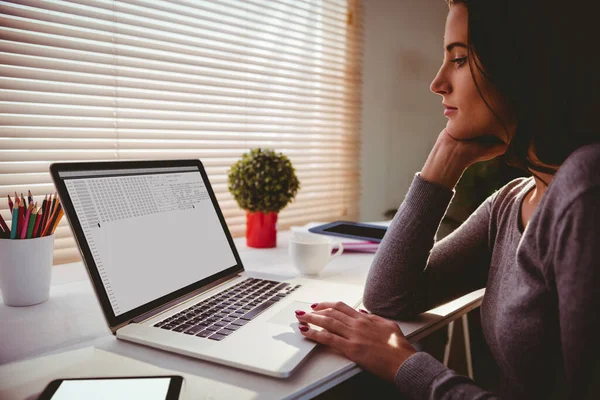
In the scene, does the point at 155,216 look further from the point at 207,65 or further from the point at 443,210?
the point at 207,65

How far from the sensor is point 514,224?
798 millimetres

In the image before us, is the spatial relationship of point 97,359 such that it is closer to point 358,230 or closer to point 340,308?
point 340,308

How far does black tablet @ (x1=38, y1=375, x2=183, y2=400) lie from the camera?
50cm

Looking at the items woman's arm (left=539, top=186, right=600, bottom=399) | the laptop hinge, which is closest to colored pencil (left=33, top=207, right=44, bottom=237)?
the laptop hinge

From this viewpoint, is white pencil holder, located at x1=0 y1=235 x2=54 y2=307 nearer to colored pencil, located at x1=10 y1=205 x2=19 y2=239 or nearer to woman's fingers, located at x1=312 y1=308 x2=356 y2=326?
colored pencil, located at x1=10 y1=205 x2=19 y2=239

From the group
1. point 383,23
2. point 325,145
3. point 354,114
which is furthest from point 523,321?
point 383,23

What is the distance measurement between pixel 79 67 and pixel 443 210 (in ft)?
3.31

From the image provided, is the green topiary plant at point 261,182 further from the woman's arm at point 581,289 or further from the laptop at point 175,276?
the woman's arm at point 581,289

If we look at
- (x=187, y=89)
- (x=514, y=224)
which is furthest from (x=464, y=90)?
(x=187, y=89)

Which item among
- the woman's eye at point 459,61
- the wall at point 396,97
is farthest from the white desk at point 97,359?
the wall at point 396,97

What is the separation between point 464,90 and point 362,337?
0.45 meters

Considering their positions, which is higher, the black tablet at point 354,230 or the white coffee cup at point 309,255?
the white coffee cup at point 309,255

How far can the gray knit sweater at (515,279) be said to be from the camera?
536mm

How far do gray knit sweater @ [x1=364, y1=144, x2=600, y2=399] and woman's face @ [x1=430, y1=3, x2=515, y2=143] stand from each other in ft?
0.44
